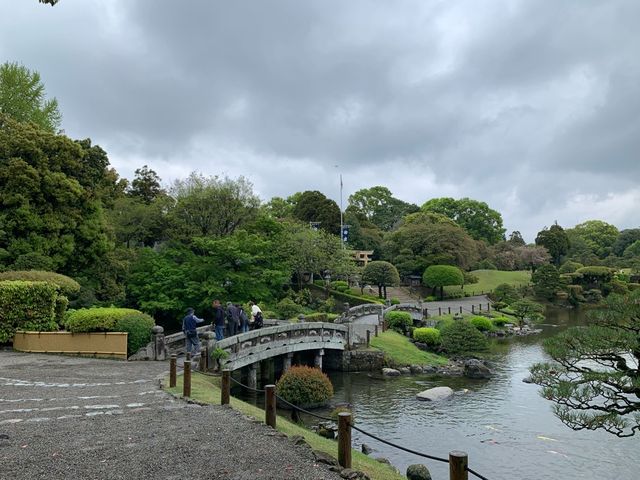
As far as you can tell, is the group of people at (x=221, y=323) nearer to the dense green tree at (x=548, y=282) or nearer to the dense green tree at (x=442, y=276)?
the dense green tree at (x=442, y=276)

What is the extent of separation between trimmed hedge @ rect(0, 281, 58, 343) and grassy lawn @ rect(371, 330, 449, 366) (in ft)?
49.0

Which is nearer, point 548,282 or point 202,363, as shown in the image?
point 202,363

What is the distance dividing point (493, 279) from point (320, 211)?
83.6 ft

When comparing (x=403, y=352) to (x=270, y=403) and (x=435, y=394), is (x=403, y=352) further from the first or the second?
(x=270, y=403)

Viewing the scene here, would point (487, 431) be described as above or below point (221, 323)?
below

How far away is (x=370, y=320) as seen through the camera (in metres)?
32.9

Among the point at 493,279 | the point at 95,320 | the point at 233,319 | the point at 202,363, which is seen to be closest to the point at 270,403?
the point at 202,363

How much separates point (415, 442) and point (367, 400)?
4.88 meters

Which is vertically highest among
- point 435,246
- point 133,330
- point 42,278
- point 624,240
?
point 624,240

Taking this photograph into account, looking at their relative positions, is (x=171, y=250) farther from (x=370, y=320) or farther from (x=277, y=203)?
(x=277, y=203)

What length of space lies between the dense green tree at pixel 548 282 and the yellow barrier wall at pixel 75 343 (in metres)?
50.7

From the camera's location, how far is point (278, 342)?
2036 centimetres

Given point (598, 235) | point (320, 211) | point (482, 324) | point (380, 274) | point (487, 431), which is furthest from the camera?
point (598, 235)

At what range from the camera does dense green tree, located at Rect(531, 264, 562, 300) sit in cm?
5616
